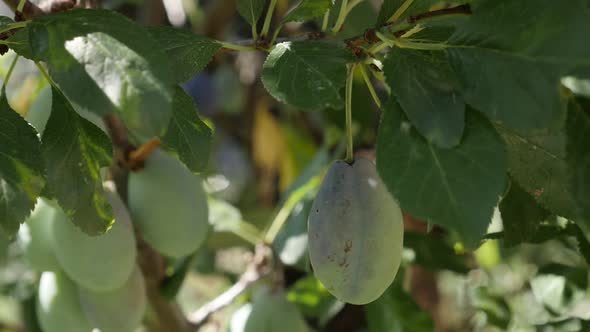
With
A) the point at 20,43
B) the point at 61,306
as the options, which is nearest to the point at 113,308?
the point at 61,306

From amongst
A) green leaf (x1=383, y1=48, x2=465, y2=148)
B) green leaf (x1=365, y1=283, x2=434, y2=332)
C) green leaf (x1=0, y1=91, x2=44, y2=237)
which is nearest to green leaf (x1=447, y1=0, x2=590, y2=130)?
green leaf (x1=383, y1=48, x2=465, y2=148)

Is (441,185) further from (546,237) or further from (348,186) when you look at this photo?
(546,237)

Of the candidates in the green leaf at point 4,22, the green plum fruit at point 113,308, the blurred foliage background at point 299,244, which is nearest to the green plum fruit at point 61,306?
the green plum fruit at point 113,308

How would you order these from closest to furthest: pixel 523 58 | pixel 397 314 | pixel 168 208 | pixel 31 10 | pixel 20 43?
pixel 523 58
pixel 20 43
pixel 31 10
pixel 168 208
pixel 397 314

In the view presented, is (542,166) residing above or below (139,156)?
above

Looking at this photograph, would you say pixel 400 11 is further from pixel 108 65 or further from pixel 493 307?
pixel 493 307

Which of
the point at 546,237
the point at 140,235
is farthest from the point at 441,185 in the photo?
the point at 140,235
